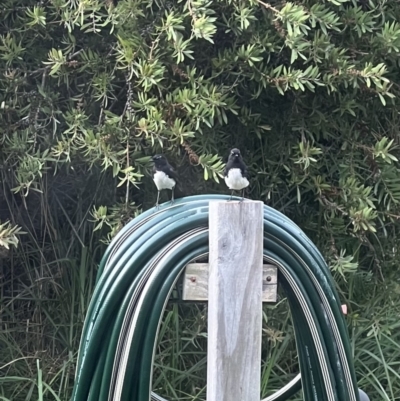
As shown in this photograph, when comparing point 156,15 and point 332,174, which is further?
point 332,174

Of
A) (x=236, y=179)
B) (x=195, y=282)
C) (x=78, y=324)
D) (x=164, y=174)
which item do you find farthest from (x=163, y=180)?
(x=78, y=324)

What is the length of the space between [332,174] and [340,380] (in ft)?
6.23

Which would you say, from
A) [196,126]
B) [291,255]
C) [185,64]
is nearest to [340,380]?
[291,255]

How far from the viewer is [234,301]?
184cm

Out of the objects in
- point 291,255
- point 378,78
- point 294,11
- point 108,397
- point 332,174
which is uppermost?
point 294,11

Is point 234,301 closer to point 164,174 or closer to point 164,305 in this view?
point 164,305

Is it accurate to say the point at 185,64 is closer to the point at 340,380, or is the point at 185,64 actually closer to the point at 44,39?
the point at 44,39

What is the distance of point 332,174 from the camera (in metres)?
3.76

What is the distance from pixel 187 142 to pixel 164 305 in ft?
5.18

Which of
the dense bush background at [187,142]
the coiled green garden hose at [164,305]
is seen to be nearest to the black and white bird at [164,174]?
the dense bush background at [187,142]

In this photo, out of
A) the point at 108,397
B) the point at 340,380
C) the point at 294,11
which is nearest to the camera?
the point at 108,397

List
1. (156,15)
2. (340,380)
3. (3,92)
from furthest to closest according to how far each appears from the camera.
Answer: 1. (3,92)
2. (156,15)
3. (340,380)

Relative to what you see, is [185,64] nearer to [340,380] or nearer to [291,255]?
[291,255]

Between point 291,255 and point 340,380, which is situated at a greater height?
point 291,255
